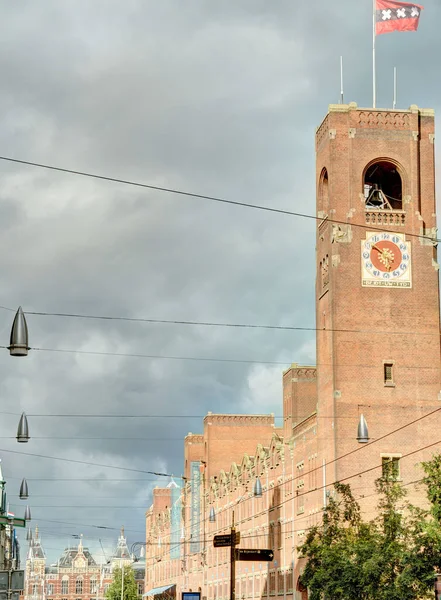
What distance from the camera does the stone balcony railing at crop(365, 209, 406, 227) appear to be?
74.0 m

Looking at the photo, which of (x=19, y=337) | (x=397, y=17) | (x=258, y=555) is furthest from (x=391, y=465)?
(x=19, y=337)

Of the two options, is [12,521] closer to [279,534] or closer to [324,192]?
[324,192]

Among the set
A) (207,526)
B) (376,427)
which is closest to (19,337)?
(376,427)

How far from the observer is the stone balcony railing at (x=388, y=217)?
7400cm

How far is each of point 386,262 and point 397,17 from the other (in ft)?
56.5

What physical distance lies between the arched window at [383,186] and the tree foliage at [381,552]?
23491 millimetres

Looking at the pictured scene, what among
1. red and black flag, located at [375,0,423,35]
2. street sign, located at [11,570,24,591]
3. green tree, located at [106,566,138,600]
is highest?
red and black flag, located at [375,0,423,35]

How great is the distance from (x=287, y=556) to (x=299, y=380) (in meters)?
13.4

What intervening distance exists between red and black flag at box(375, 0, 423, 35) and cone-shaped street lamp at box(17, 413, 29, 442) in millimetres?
27871

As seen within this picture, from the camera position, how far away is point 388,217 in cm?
7406

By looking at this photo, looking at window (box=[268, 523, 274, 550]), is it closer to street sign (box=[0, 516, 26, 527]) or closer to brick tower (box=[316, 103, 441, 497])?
brick tower (box=[316, 103, 441, 497])

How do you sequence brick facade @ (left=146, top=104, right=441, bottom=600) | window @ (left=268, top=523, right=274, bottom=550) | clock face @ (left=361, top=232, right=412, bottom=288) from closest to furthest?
brick facade @ (left=146, top=104, right=441, bottom=600) < clock face @ (left=361, top=232, right=412, bottom=288) < window @ (left=268, top=523, right=274, bottom=550)

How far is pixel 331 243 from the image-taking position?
7406 centimetres

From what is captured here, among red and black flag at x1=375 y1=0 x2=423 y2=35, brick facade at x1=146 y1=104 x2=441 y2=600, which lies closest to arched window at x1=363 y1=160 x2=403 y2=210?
brick facade at x1=146 y1=104 x2=441 y2=600
